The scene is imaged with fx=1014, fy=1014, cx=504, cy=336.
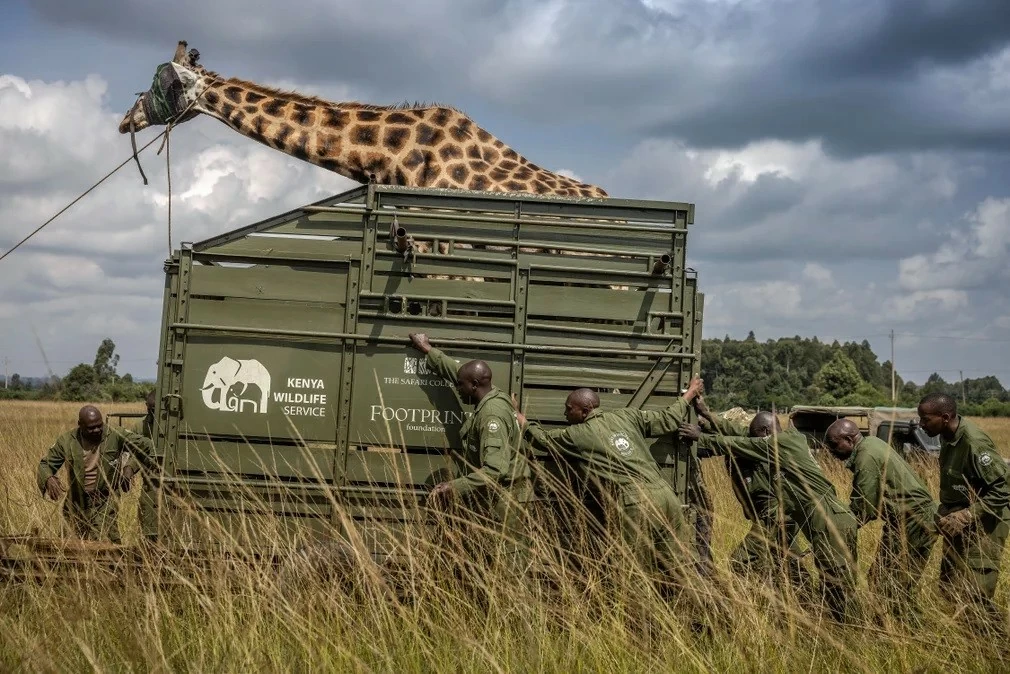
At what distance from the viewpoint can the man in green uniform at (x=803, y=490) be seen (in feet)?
21.6

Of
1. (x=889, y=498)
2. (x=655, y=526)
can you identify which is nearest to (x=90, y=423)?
(x=655, y=526)

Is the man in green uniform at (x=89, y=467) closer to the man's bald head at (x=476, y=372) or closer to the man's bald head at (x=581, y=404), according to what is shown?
the man's bald head at (x=476, y=372)

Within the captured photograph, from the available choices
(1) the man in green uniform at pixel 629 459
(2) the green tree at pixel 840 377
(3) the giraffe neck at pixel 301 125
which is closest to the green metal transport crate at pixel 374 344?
(1) the man in green uniform at pixel 629 459

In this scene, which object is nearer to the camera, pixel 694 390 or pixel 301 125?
pixel 694 390

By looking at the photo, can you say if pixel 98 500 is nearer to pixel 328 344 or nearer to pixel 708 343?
pixel 328 344

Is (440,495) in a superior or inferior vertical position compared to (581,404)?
inferior

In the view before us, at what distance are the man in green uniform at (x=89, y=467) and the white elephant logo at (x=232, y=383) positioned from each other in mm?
1386

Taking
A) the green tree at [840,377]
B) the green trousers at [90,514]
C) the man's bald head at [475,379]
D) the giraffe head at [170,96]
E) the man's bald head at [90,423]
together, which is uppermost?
the giraffe head at [170,96]

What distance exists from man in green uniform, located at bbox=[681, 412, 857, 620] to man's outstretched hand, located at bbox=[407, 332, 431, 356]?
1.76m

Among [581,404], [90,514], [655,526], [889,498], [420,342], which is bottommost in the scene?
[90,514]

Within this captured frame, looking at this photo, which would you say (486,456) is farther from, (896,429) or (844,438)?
(896,429)

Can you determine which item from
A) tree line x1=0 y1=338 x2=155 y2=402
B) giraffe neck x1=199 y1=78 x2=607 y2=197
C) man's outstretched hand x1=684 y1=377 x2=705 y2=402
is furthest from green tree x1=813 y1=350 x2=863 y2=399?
man's outstretched hand x1=684 y1=377 x2=705 y2=402

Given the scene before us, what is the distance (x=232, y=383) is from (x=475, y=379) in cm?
166

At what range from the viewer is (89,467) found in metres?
8.07
